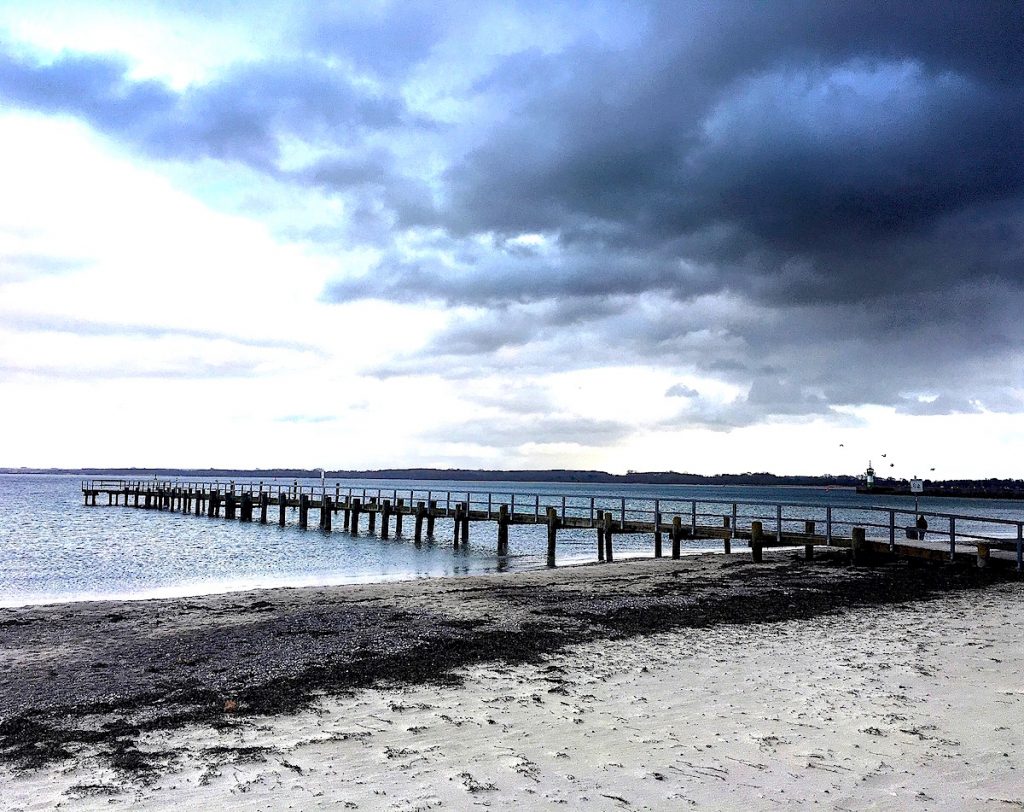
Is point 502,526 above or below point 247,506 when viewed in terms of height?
above

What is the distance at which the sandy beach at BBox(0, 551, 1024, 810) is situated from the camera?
561 cm

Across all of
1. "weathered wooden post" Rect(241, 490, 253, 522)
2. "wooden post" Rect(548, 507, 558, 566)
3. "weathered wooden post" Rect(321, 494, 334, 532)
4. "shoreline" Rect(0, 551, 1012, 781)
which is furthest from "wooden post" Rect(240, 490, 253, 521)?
"shoreline" Rect(0, 551, 1012, 781)

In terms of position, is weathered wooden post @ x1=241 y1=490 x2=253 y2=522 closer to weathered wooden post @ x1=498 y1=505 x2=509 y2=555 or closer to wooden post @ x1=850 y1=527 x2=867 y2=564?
weathered wooden post @ x1=498 y1=505 x2=509 y2=555

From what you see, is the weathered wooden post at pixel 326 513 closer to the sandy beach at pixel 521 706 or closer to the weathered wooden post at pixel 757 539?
the weathered wooden post at pixel 757 539

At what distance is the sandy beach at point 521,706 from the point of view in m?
5.61

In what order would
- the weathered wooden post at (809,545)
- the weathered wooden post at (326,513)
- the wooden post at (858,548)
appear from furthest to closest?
the weathered wooden post at (326,513)
the weathered wooden post at (809,545)
the wooden post at (858,548)

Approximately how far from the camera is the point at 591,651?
1018 centimetres

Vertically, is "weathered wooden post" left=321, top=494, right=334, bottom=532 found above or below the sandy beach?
below

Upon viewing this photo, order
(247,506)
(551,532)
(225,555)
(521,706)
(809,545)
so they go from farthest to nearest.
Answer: (247,506)
(225,555)
(551,532)
(809,545)
(521,706)

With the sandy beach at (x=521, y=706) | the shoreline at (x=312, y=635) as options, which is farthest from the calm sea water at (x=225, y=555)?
the sandy beach at (x=521, y=706)

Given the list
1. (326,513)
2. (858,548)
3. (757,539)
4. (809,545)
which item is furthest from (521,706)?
(326,513)

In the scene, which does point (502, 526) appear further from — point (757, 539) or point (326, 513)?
point (326, 513)

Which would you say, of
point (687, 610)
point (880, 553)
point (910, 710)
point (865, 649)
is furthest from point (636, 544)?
point (910, 710)

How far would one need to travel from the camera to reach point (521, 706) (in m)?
7.67
